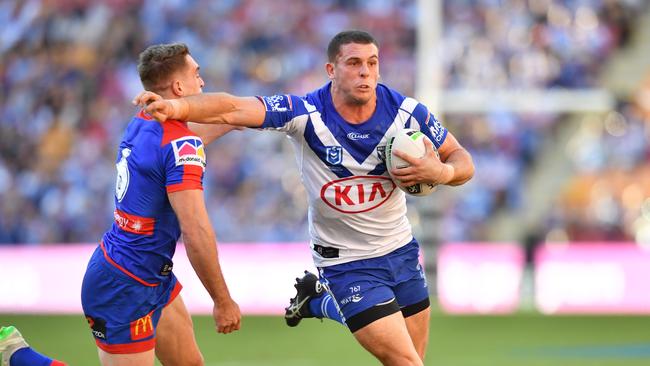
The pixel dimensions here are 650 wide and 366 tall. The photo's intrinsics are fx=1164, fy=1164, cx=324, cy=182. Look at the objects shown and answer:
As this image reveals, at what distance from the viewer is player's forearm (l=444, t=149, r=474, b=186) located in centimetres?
724

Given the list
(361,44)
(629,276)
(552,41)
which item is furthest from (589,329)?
(361,44)

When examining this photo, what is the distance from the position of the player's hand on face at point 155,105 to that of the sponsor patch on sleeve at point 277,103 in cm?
77

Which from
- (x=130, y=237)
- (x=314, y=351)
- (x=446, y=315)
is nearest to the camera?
(x=130, y=237)

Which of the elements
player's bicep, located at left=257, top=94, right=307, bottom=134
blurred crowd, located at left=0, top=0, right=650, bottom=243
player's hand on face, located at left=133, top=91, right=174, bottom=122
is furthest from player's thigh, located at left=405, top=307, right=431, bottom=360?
blurred crowd, located at left=0, top=0, right=650, bottom=243

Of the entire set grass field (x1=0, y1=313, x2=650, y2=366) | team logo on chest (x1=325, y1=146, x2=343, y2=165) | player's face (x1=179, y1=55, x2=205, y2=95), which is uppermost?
player's face (x1=179, y1=55, x2=205, y2=95)

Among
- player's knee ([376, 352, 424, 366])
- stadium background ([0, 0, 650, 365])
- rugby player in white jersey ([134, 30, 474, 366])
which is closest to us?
player's knee ([376, 352, 424, 366])

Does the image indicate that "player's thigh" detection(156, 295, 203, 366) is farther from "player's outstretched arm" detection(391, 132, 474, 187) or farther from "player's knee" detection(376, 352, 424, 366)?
"player's outstretched arm" detection(391, 132, 474, 187)

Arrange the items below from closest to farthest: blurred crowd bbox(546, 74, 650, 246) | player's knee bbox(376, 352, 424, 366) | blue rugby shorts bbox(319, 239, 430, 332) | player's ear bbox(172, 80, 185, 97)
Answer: player's ear bbox(172, 80, 185, 97), player's knee bbox(376, 352, 424, 366), blue rugby shorts bbox(319, 239, 430, 332), blurred crowd bbox(546, 74, 650, 246)

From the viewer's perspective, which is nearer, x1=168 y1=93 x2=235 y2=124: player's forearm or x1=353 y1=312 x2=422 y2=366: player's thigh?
x1=168 y1=93 x2=235 y2=124: player's forearm

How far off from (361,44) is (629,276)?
1050 cm

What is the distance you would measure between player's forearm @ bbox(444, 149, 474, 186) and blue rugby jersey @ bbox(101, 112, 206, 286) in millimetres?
1597

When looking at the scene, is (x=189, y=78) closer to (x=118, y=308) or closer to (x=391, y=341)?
(x=118, y=308)

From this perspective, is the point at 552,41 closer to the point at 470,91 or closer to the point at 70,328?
the point at 470,91

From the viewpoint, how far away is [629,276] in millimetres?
16719
